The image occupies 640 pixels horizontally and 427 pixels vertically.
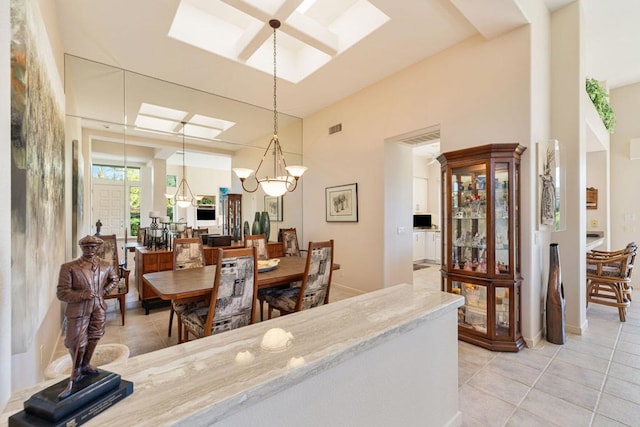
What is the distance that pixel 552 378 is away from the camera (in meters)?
2.29

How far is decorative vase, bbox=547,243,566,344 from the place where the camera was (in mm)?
2852

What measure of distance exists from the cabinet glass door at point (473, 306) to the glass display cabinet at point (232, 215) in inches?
147

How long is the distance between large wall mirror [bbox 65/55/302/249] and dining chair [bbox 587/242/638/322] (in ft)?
17.6

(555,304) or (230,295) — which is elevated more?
(230,295)

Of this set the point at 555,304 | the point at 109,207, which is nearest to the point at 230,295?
the point at 109,207

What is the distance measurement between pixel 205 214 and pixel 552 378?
493 centimetres

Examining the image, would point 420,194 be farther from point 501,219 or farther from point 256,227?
point 501,219

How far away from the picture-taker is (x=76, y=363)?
700mm

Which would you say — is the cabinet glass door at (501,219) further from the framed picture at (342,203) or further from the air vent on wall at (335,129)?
the air vent on wall at (335,129)

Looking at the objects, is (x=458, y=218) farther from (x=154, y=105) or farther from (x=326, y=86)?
(x=154, y=105)

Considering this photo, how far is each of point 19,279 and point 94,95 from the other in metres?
3.52

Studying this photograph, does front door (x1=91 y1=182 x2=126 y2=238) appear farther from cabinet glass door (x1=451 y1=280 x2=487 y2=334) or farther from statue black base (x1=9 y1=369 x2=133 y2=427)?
cabinet glass door (x1=451 y1=280 x2=487 y2=334)

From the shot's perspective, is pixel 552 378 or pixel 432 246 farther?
pixel 432 246

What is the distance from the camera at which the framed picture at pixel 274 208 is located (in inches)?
227
